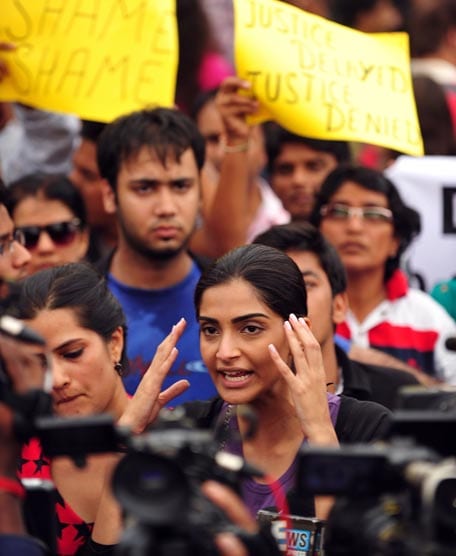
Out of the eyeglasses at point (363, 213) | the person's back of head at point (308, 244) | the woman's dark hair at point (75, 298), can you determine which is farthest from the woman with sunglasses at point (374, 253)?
the woman's dark hair at point (75, 298)

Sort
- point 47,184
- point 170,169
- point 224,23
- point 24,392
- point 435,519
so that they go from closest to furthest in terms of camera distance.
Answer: point 435,519 → point 24,392 → point 170,169 → point 47,184 → point 224,23

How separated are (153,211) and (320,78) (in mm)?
955

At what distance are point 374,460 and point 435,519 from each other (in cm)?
18

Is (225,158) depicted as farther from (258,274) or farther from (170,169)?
(258,274)

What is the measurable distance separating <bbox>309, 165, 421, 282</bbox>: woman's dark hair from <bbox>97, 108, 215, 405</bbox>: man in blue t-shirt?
0.76 m

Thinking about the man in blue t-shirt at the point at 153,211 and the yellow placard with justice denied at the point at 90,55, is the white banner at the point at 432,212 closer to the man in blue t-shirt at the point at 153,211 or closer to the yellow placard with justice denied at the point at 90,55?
the man in blue t-shirt at the point at 153,211

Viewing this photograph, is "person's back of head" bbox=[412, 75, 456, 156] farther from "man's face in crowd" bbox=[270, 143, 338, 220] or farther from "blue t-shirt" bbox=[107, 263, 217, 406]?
"blue t-shirt" bbox=[107, 263, 217, 406]

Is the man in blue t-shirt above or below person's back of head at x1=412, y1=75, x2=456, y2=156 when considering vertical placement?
below

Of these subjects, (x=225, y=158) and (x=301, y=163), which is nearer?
(x=225, y=158)

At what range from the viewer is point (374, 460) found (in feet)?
10.9

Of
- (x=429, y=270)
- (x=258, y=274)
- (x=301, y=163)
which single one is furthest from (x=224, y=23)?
(x=258, y=274)

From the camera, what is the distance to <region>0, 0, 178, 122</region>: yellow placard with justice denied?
6684 mm

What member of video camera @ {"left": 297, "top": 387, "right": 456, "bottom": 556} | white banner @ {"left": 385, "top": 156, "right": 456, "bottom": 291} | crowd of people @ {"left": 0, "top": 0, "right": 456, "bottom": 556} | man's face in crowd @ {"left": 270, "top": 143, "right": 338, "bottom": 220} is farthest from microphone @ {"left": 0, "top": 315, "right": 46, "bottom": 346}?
man's face in crowd @ {"left": 270, "top": 143, "right": 338, "bottom": 220}

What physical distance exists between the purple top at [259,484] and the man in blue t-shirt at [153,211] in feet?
4.53
